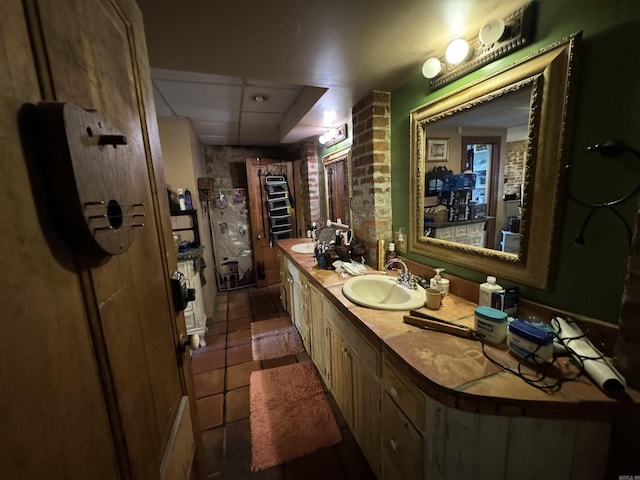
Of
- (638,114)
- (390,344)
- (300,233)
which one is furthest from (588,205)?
(300,233)

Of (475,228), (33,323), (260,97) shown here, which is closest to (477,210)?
(475,228)

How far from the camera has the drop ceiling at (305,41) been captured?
3.27ft

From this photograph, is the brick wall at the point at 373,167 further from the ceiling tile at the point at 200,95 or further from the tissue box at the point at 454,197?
the ceiling tile at the point at 200,95

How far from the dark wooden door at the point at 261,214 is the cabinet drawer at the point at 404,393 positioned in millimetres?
3130

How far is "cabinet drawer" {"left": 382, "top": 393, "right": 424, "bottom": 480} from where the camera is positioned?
945mm

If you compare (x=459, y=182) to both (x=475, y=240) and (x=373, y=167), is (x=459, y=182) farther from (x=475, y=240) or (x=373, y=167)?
(x=373, y=167)

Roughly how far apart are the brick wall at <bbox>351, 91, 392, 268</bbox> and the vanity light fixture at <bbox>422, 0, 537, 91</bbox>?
0.44 meters

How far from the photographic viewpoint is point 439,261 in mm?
1572

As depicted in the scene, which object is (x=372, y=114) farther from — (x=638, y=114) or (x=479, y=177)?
(x=638, y=114)

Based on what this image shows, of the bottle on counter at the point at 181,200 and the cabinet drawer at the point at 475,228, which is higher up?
the bottle on counter at the point at 181,200

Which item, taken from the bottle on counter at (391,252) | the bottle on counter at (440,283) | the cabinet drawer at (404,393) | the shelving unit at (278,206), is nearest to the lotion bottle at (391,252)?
the bottle on counter at (391,252)

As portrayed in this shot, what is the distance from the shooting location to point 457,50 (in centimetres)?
120

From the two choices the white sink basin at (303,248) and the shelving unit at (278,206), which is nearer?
the white sink basin at (303,248)

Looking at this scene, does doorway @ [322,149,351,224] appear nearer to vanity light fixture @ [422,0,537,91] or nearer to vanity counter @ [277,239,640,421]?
vanity light fixture @ [422,0,537,91]
